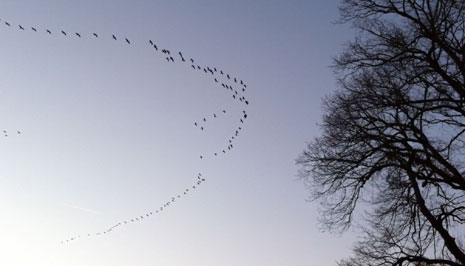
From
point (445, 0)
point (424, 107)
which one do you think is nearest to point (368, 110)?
point (424, 107)

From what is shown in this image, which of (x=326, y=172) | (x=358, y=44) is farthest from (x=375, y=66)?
(x=326, y=172)

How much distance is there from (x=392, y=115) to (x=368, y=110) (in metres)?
0.53

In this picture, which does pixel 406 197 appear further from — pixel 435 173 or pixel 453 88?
pixel 453 88

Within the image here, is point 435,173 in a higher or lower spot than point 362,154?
lower

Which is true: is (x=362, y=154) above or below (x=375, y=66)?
below

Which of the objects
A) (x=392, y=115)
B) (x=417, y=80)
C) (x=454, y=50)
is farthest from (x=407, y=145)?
(x=454, y=50)

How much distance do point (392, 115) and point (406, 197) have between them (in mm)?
1811

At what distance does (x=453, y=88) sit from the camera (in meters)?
9.61

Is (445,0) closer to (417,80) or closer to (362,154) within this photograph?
(417,80)

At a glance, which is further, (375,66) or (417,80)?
(375,66)

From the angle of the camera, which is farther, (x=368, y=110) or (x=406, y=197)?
(x=368, y=110)

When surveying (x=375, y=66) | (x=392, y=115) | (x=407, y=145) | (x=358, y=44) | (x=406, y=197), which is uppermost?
(x=358, y=44)

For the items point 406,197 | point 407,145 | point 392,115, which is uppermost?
point 392,115

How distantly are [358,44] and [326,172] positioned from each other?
10.1ft
